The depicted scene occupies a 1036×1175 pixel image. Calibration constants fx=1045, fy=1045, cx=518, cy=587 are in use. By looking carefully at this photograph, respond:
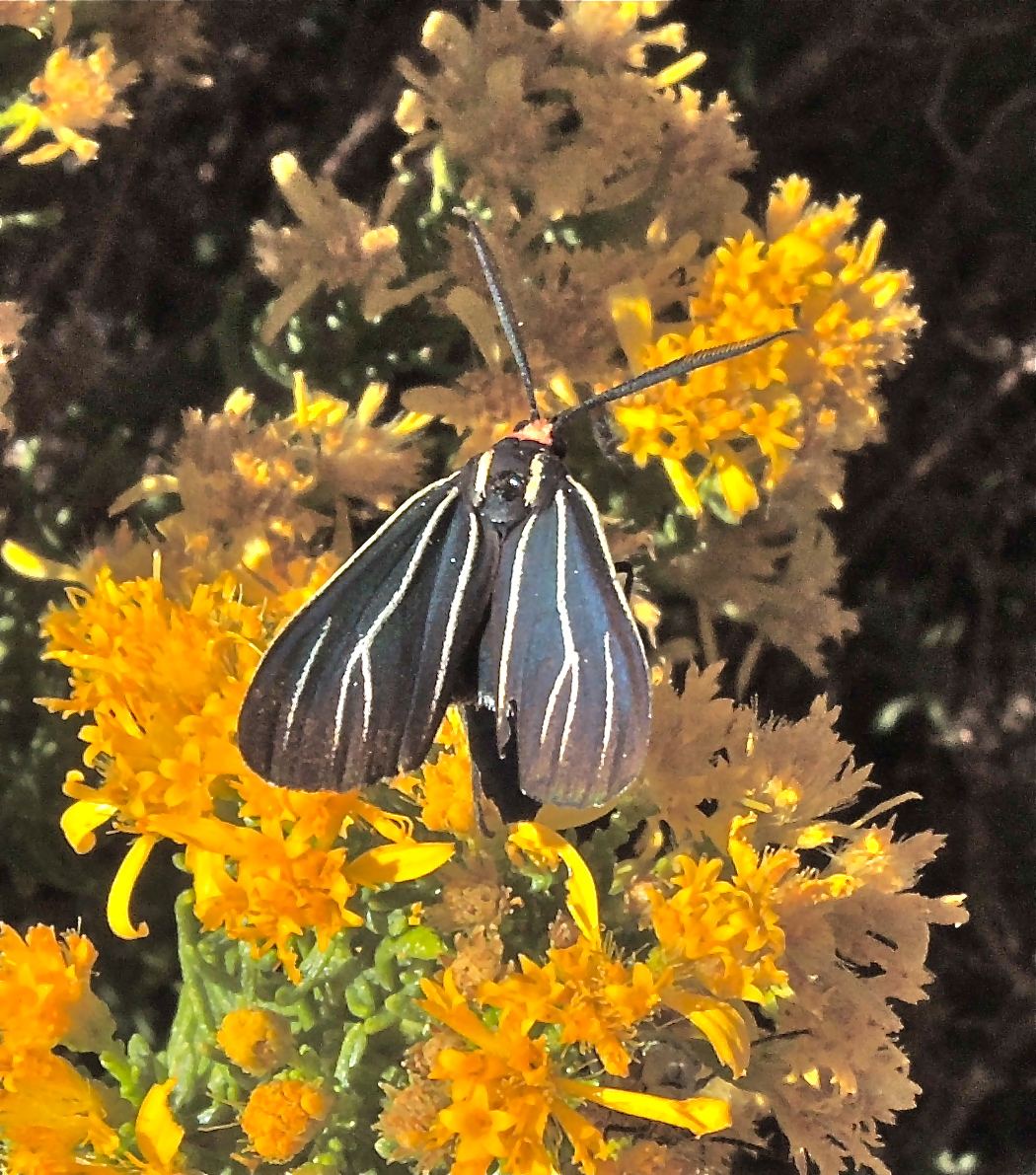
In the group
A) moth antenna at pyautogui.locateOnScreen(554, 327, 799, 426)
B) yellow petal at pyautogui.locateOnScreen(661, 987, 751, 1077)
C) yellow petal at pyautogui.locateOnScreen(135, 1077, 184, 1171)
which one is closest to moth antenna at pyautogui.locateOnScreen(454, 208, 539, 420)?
moth antenna at pyautogui.locateOnScreen(554, 327, 799, 426)

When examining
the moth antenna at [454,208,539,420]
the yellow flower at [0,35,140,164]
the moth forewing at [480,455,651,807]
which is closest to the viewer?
the moth forewing at [480,455,651,807]

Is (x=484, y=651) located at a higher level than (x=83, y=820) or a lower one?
higher

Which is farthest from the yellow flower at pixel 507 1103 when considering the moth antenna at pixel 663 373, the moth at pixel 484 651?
the moth antenna at pixel 663 373

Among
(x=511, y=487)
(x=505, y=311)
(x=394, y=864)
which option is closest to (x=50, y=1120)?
(x=394, y=864)

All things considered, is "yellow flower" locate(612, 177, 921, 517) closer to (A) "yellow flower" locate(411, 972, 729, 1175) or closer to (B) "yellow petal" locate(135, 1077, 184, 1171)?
(A) "yellow flower" locate(411, 972, 729, 1175)

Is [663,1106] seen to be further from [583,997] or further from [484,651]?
[484,651]

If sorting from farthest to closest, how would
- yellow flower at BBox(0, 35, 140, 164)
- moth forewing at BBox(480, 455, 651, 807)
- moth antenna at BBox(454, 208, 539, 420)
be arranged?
yellow flower at BBox(0, 35, 140, 164) → moth antenna at BBox(454, 208, 539, 420) → moth forewing at BBox(480, 455, 651, 807)
